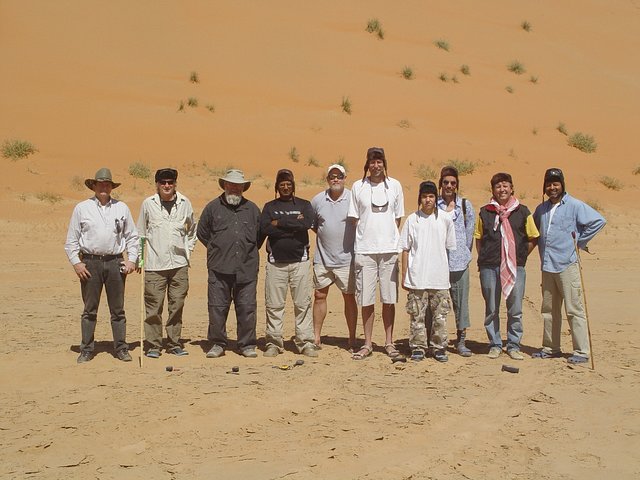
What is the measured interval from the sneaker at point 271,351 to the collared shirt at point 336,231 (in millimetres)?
1065

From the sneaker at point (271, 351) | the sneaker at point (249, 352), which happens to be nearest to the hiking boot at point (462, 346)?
the sneaker at point (271, 351)

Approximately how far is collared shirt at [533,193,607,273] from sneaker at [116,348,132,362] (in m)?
4.50

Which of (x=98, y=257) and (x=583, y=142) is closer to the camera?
(x=98, y=257)

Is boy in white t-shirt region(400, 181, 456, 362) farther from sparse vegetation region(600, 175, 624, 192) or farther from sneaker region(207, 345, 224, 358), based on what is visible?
sparse vegetation region(600, 175, 624, 192)

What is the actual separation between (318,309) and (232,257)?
3.75ft

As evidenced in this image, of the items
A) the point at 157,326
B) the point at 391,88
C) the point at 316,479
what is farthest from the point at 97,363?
the point at 391,88

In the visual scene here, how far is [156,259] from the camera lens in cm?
755

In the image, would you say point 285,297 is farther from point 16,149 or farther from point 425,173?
point 16,149

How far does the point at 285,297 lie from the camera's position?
25.5 feet

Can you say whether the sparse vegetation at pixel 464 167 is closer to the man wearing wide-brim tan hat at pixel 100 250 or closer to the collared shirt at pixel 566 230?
the collared shirt at pixel 566 230

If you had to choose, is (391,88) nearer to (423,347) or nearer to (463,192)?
(463,192)

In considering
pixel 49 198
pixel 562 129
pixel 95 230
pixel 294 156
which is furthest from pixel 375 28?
pixel 95 230

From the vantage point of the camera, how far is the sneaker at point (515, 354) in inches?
303

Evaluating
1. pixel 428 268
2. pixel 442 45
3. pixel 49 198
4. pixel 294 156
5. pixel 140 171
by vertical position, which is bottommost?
pixel 428 268
